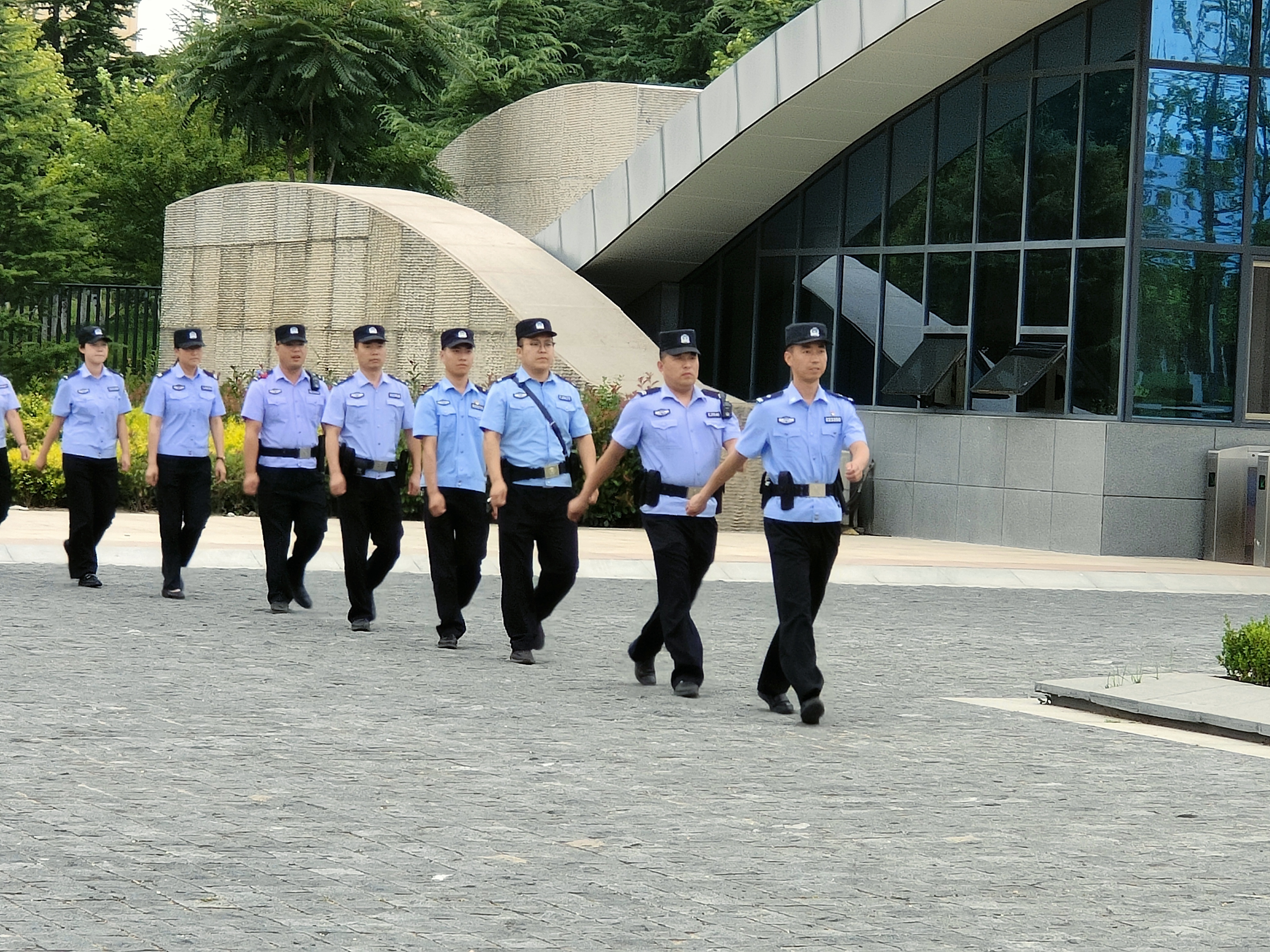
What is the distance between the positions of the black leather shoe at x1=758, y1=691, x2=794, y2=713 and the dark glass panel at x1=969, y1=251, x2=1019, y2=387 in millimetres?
13938

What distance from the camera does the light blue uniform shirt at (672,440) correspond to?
10.4 m

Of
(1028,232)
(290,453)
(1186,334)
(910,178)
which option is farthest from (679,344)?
(910,178)

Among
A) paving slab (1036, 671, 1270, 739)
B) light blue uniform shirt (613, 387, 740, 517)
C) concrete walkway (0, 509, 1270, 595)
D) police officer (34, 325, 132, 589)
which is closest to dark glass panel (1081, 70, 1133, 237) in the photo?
concrete walkway (0, 509, 1270, 595)

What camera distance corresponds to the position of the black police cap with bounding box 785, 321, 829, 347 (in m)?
9.66

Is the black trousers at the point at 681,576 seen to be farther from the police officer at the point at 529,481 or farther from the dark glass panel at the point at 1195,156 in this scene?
the dark glass panel at the point at 1195,156

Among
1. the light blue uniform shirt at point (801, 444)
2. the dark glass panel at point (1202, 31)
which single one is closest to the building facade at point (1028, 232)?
the dark glass panel at point (1202, 31)

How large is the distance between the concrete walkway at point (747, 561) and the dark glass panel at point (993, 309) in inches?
115

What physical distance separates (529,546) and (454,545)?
96cm

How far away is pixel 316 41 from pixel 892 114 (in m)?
11.2

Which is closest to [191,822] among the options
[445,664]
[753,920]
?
[753,920]

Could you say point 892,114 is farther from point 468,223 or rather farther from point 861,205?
point 468,223

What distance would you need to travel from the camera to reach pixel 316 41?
31.7 meters

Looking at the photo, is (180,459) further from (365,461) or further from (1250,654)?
(1250,654)

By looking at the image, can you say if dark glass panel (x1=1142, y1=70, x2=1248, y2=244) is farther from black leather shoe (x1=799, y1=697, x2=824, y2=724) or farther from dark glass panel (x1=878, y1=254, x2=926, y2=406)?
black leather shoe (x1=799, y1=697, x2=824, y2=724)
